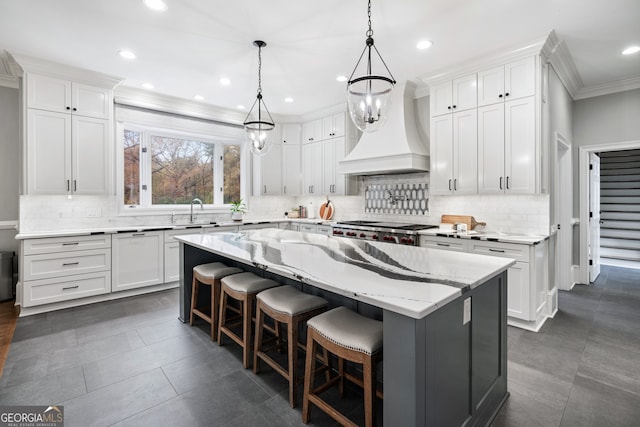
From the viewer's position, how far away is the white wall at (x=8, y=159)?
3.96 metres

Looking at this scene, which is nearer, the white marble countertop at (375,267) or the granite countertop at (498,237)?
the white marble countertop at (375,267)

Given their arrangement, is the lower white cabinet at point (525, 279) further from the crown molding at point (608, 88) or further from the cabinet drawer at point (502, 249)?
the crown molding at point (608, 88)

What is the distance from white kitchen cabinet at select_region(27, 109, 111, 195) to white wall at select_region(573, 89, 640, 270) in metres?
6.51

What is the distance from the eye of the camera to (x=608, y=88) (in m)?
4.29

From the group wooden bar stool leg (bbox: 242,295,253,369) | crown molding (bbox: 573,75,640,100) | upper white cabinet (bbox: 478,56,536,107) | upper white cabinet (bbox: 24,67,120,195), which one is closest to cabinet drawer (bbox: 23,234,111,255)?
upper white cabinet (bbox: 24,67,120,195)

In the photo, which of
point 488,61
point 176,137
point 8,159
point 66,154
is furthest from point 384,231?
point 8,159

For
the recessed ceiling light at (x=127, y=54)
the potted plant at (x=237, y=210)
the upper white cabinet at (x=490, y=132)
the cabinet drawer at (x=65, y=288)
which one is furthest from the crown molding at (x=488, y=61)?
the cabinet drawer at (x=65, y=288)

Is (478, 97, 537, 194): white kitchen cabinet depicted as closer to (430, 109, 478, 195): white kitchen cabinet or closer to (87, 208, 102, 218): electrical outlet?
(430, 109, 478, 195): white kitchen cabinet

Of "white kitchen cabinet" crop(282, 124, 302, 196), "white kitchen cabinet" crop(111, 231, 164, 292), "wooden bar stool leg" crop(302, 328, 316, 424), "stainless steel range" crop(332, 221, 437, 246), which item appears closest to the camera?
"wooden bar stool leg" crop(302, 328, 316, 424)

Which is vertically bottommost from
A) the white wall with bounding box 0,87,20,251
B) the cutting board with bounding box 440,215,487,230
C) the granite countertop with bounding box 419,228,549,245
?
the granite countertop with bounding box 419,228,549,245

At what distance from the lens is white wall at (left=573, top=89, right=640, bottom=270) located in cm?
418

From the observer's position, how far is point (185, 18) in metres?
2.79

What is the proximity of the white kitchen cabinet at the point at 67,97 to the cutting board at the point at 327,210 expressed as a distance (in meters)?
3.62

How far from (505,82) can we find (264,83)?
2.94 m
